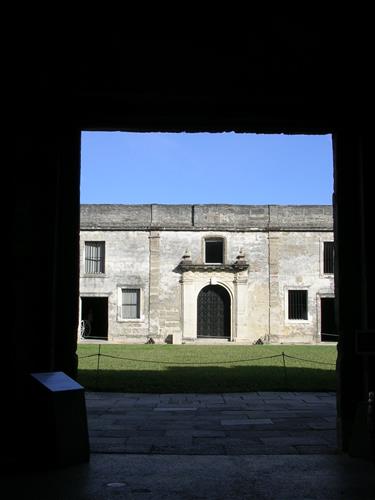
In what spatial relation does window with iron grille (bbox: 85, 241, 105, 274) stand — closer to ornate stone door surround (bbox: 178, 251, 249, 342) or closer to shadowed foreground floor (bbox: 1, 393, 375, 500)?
ornate stone door surround (bbox: 178, 251, 249, 342)

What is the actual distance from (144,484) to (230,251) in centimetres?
2158

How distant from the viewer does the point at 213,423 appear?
6.95 m

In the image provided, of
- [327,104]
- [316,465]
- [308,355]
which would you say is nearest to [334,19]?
[327,104]

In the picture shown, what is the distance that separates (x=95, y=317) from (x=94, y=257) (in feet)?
10.3

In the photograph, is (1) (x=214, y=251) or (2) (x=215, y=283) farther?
(1) (x=214, y=251)

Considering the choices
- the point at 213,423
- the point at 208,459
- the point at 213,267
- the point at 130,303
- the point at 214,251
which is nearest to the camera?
the point at 208,459

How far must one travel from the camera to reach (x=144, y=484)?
4172 millimetres

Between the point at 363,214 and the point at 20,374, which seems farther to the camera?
the point at 363,214

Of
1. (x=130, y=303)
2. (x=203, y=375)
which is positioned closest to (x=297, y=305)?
(x=130, y=303)

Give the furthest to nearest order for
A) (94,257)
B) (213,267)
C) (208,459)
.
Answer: (94,257) < (213,267) < (208,459)

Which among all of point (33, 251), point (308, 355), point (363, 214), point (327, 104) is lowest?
point (308, 355)

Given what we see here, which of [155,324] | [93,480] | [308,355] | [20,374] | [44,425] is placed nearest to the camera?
[93,480]

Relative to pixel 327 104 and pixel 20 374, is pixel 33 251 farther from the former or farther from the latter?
pixel 327 104

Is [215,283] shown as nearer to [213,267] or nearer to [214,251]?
[213,267]
